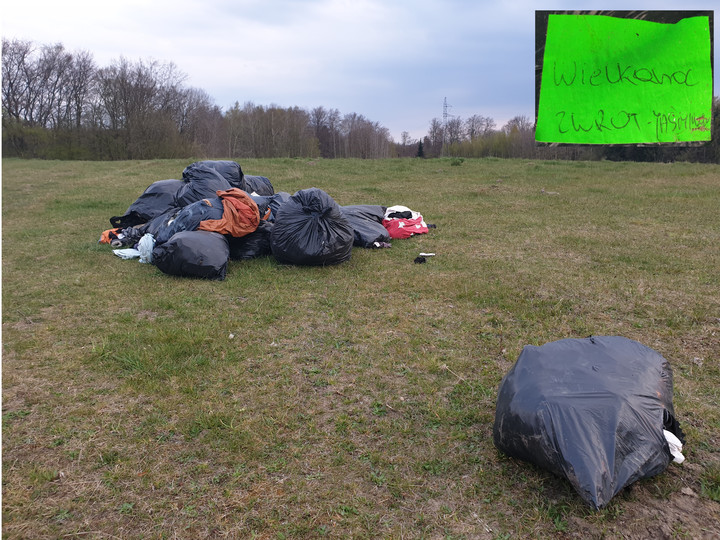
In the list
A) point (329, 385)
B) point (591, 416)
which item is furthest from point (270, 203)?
point (591, 416)

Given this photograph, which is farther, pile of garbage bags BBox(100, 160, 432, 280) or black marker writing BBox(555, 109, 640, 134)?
pile of garbage bags BBox(100, 160, 432, 280)

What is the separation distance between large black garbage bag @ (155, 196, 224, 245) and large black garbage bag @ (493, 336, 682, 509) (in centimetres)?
378

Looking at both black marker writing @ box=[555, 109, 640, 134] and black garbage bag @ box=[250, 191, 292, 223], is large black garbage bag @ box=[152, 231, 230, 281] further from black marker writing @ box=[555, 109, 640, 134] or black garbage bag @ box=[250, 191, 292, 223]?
black marker writing @ box=[555, 109, 640, 134]

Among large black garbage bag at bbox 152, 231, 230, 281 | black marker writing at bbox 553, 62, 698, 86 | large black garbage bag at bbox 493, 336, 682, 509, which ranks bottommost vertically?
large black garbage bag at bbox 493, 336, 682, 509

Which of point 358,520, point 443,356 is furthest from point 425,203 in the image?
point 358,520

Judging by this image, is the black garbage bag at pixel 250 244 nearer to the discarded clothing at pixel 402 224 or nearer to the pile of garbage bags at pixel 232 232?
the pile of garbage bags at pixel 232 232

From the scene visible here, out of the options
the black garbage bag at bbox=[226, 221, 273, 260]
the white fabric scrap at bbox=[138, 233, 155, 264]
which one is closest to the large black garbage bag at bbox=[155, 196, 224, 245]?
the white fabric scrap at bbox=[138, 233, 155, 264]

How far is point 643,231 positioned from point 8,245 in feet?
30.1

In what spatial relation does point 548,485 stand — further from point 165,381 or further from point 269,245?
point 269,245

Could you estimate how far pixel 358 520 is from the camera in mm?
1863

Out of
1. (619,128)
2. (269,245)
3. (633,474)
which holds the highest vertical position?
(619,128)

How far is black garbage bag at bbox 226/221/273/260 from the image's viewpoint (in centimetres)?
534

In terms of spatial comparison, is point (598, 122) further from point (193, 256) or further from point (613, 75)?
point (193, 256)

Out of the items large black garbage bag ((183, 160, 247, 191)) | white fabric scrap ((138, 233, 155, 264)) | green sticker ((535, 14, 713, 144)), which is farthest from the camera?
large black garbage bag ((183, 160, 247, 191))
